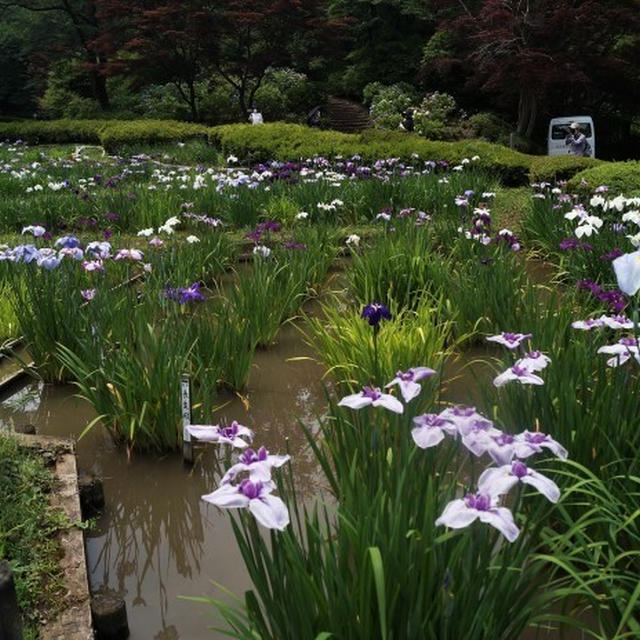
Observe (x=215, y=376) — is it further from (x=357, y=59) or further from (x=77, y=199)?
(x=357, y=59)

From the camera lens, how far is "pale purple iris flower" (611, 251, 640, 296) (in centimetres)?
144

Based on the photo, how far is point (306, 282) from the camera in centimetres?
499

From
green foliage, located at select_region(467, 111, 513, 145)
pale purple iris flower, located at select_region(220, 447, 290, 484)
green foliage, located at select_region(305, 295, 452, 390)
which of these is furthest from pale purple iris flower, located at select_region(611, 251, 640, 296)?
green foliage, located at select_region(467, 111, 513, 145)

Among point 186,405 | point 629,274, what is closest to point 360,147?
point 186,405

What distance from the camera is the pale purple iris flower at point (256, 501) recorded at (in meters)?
1.14

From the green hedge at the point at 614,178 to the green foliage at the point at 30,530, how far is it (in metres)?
6.28

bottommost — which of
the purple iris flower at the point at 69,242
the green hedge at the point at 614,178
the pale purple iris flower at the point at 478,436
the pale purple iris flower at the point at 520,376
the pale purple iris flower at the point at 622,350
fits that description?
the green hedge at the point at 614,178

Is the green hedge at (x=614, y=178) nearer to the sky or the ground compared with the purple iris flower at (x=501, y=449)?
nearer to the ground

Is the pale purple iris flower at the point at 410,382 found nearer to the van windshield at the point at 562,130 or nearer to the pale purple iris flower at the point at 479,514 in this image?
the pale purple iris flower at the point at 479,514

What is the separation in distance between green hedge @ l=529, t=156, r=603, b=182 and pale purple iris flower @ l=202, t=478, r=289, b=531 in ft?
31.4

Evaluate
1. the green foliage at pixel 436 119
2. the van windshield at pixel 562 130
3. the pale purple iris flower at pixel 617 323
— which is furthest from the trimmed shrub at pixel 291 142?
the pale purple iris flower at pixel 617 323

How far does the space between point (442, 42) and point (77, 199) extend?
55.3 ft

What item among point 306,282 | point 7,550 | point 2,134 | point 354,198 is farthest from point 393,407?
point 2,134

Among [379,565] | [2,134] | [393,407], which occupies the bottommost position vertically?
[2,134]
